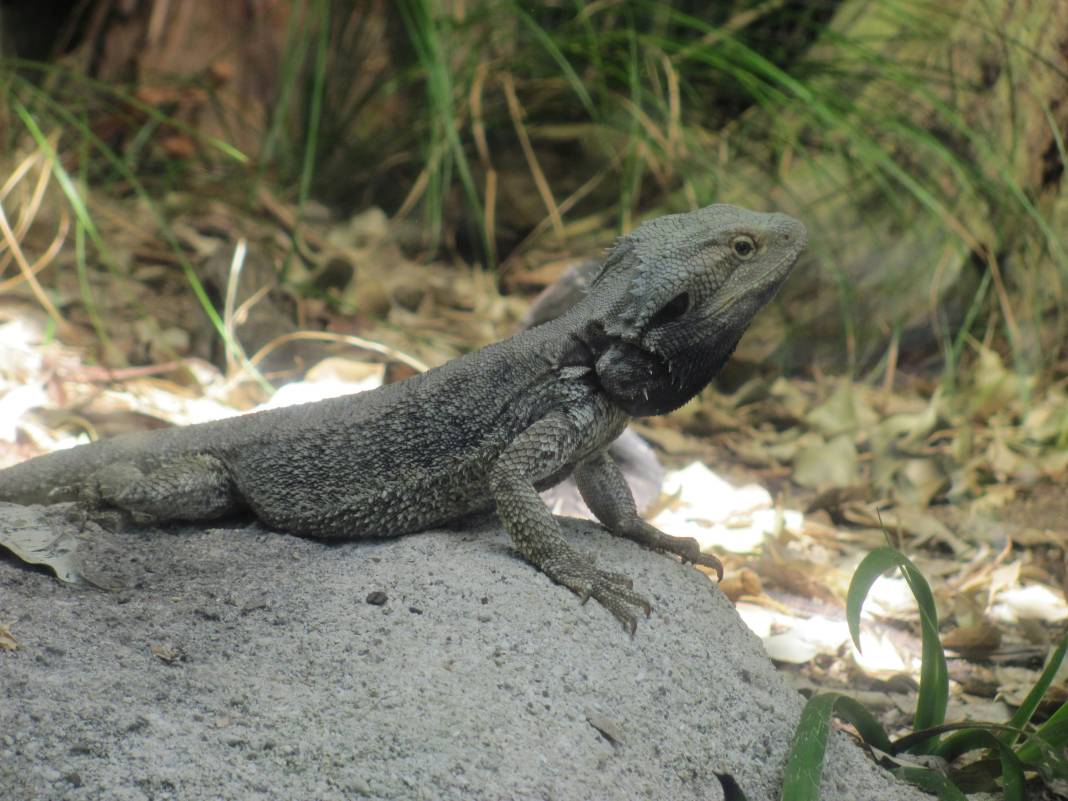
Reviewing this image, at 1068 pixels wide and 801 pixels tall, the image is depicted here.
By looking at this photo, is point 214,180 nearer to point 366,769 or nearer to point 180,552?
point 180,552

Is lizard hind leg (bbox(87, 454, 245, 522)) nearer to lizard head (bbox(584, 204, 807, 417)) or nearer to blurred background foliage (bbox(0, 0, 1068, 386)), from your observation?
lizard head (bbox(584, 204, 807, 417))

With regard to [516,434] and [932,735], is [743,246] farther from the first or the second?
[932,735]

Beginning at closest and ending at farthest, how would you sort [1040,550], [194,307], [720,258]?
[720,258] < [1040,550] < [194,307]

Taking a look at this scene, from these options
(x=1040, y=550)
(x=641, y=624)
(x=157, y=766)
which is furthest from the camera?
(x=1040, y=550)

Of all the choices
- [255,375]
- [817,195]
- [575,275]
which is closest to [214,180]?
[255,375]

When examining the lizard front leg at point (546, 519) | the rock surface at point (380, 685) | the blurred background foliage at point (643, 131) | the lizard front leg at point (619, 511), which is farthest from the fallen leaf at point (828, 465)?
the lizard front leg at point (546, 519)

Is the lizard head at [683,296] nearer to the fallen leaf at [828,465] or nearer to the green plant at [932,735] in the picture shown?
the green plant at [932,735]
